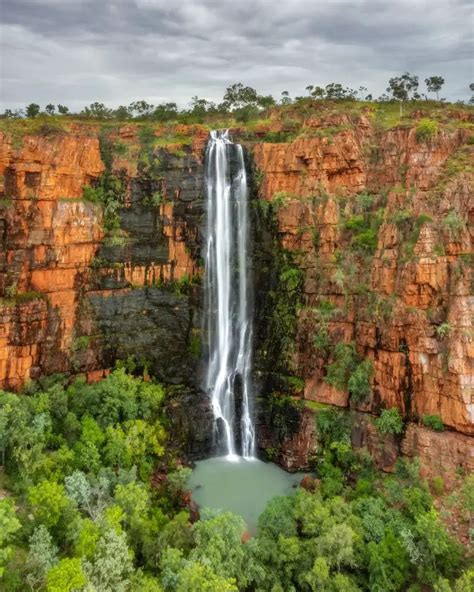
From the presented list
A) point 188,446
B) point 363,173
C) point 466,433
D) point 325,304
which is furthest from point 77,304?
point 466,433

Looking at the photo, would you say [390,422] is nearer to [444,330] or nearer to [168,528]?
[444,330]

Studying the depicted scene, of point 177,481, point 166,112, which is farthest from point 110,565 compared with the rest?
point 166,112

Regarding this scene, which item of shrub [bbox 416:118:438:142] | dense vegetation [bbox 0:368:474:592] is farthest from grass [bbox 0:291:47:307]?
shrub [bbox 416:118:438:142]

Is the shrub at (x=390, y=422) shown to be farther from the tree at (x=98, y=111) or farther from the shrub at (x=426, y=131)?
the tree at (x=98, y=111)

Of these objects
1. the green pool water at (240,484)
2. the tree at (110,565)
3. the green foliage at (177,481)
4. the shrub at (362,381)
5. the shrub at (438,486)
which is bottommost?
the green pool water at (240,484)

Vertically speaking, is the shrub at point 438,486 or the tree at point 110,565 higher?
the tree at point 110,565

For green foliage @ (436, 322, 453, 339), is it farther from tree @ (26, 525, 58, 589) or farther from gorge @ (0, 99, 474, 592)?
tree @ (26, 525, 58, 589)

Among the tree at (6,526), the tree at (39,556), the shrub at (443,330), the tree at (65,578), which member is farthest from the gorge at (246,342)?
the tree at (6,526)

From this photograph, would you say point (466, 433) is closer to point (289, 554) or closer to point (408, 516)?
point (408, 516)
